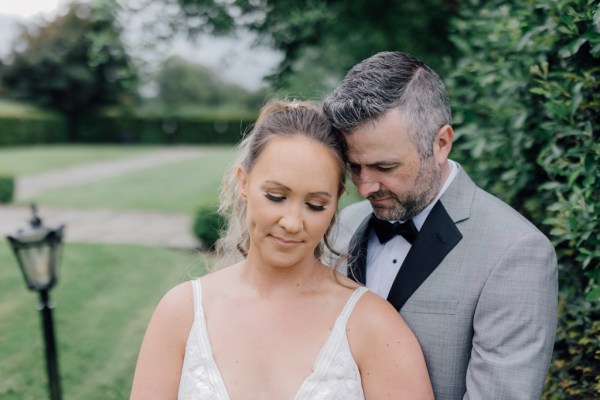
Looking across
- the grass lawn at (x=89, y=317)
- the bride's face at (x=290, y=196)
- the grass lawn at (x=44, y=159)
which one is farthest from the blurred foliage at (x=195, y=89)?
the bride's face at (x=290, y=196)

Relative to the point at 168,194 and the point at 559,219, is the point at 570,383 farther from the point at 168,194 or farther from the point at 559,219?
the point at 168,194

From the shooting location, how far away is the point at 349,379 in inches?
76.7

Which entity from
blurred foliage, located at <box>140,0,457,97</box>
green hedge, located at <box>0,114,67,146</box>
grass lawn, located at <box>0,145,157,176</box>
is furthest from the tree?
blurred foliage, located at <box>140,0,457,97</box>

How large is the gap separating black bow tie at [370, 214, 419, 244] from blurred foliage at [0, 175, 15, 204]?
13427 millimetres

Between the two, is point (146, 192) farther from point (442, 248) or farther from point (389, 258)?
point (442, 248)

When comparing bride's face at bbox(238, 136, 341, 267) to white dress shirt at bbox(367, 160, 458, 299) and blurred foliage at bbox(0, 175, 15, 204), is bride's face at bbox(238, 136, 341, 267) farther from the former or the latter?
blurred foliage at bbox(0, 175, 15, 204)

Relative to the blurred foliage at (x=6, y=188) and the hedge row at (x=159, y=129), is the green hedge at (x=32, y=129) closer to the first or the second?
the hedge row at (x=159, y=129)

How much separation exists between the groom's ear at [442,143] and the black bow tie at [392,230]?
252 millimetres

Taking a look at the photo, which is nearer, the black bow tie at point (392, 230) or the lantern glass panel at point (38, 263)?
the black bow tie at point (392, 230)

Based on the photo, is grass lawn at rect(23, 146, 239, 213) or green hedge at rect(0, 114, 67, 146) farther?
green hedge at rect(0, 114, 67, 146)

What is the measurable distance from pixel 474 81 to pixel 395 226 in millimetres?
1832

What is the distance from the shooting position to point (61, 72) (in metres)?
38.8

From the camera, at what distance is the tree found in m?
38.2

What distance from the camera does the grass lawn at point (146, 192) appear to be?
47.2 ft
